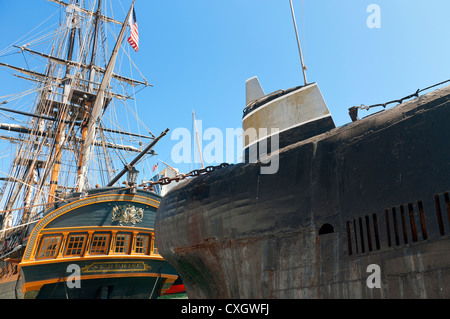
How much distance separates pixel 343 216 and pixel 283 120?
3.33 m

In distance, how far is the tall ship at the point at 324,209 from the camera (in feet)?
14.5

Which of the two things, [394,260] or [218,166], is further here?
[218,166]

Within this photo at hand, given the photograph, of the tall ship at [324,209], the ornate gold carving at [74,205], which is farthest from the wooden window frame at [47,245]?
the tall ship at [324,209]

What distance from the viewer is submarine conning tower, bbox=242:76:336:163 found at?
7434 mm

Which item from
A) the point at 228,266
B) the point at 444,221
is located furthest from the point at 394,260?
the point at 228,266

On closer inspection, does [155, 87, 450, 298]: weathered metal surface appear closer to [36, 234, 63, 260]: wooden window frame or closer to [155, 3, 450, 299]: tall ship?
[155, 3, 450, 299]: tall ship

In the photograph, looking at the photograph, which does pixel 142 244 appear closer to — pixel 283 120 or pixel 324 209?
pixel 283 120

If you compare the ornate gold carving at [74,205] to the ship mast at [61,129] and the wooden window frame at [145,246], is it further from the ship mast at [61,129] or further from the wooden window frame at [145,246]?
the ship mast at [61,129]

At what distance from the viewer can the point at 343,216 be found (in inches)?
209

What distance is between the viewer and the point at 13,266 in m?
22.8

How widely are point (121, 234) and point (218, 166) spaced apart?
1030 cm

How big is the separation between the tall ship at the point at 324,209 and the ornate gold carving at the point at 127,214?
30.4 ft
